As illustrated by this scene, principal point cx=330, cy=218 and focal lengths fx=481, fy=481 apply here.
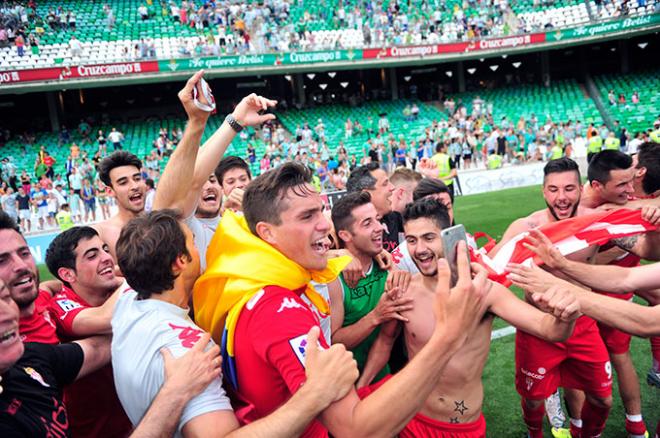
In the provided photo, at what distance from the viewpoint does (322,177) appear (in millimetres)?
21797

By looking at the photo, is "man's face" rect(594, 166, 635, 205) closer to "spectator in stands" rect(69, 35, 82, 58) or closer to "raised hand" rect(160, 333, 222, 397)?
"raised hand" rect(160, 333, 222, 397)

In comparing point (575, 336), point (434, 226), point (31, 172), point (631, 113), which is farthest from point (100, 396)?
point (631, 113)

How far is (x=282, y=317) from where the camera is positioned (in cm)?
184

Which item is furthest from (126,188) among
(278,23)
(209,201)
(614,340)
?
(278,23)

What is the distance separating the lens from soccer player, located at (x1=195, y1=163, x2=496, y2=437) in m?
1.73

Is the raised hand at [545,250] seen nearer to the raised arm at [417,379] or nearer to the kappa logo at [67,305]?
the raised arm at [417,379]

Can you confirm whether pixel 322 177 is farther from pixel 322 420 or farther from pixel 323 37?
pixel 322 420

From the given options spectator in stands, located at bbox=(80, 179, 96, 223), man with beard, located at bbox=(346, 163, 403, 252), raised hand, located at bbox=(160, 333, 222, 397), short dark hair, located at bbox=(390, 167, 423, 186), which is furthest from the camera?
spectator in stands, located at bbox=(80, 179, 96, 223)

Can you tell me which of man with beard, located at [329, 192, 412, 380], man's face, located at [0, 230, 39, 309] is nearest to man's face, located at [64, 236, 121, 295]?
man's face, located at [0, 230, 39, 309]

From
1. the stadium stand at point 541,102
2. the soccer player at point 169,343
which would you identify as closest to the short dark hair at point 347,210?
the soccer player at point 169,343

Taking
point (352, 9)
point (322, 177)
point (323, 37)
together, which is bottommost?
point (322, 177)

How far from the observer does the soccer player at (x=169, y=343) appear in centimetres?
173

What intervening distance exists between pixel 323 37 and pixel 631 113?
18929mm

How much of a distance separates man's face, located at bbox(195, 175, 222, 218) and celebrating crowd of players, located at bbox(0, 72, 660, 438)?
40 mm
